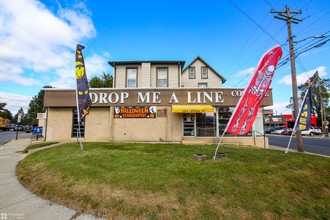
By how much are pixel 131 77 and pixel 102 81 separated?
71.2ft

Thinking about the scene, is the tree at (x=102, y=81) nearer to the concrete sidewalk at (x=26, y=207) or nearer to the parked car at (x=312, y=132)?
the concrete sidewalk at (x=26, y=207)

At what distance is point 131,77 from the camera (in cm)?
1827

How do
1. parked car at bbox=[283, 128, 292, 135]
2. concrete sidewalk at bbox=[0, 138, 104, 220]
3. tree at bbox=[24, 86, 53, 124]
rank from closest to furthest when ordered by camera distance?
concrete sidewalk at bbox=[0, 138, 104, 220]
parked car at bbox=[283, 128, 292, 135]
tree at bbox=[24, 86, 53, 124]

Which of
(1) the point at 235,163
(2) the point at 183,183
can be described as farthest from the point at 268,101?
(2) the point at 183,183

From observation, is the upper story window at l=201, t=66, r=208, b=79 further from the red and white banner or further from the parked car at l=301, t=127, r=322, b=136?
the parked car at l=301, t=127, r=322, b=136

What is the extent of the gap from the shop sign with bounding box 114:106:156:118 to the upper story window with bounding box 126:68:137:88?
4310 millimetres

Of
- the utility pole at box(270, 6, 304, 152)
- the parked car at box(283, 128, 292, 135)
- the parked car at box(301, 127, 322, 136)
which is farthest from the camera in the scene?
the parked car at box(283, 128, 292, 135)

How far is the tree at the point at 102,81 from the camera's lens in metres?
35.7

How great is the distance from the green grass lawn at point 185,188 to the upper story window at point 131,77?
12178mm

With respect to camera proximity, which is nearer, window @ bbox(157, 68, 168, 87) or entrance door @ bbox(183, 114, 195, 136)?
entrance door @ bbox(183, 114, 195, 136)

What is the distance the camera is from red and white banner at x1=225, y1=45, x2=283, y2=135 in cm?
677

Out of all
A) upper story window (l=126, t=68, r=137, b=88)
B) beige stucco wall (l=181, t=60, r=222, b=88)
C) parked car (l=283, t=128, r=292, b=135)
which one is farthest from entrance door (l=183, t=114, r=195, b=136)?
parked car (l=283, t=128, r=292, b=135)

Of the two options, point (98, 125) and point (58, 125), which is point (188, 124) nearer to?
point (98, 125)

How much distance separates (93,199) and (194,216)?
2.26m
